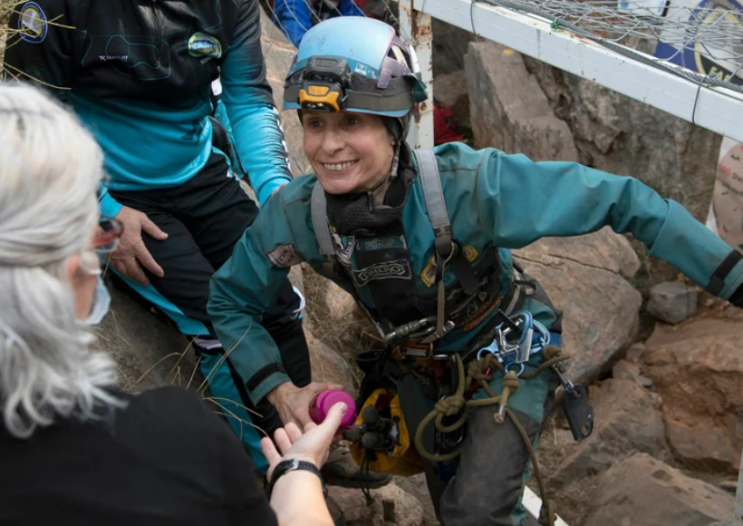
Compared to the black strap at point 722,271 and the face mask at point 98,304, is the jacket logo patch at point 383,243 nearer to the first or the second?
the black strap at point 722,271

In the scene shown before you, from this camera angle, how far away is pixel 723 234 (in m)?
5.78

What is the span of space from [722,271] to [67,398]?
1.98m

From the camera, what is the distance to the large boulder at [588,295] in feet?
17.4

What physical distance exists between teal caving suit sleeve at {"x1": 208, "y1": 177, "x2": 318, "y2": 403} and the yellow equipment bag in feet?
1.66

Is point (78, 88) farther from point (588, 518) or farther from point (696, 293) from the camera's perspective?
point (696, 293)

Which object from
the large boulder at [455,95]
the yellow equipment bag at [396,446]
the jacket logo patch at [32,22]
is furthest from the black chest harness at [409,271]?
the large boulder at [455,95]

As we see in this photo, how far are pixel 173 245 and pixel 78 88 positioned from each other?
0.71 meters

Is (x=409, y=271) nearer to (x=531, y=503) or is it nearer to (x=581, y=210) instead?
(x=581, y=210)

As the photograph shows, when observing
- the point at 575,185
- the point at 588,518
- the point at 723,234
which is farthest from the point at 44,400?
the point at 723,234

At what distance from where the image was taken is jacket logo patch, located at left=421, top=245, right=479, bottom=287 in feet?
9.47

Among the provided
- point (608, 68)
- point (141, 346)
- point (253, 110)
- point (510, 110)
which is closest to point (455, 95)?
point (510, 110)

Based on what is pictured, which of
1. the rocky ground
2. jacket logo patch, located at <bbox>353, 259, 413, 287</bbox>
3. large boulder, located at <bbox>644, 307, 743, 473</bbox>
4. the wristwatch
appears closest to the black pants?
the rocky ground

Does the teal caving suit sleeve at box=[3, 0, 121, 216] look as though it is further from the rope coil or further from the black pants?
the rope coil

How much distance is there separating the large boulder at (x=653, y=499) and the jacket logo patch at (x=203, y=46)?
2716 millimetres
